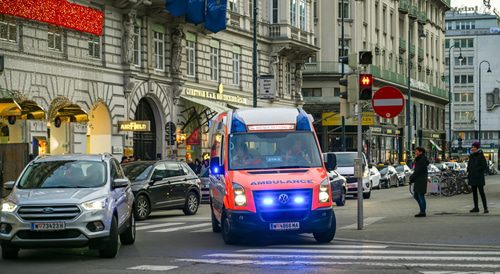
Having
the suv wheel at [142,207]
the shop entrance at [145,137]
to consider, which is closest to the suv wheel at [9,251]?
the suv wheel at [142,207]

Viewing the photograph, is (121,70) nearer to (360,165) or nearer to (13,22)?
(13,22)

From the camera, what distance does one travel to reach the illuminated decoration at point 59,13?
3344cm

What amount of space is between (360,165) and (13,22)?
62.4ft

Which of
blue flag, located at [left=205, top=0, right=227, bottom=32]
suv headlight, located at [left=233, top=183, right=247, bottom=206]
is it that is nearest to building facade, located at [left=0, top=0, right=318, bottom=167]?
blue flag, located at [left=205, top=0, right=227, bottom=32]

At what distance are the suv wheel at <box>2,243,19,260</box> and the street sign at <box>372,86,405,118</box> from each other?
8.34m

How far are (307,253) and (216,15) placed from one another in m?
33.4

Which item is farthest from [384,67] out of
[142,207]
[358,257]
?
[358,257]

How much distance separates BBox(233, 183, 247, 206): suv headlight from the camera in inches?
650

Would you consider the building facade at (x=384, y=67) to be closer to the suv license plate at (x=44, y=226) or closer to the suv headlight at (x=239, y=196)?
the suv headlight at (x=239, y=196)

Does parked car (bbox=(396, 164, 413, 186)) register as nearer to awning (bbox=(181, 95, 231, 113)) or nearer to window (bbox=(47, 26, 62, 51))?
awning (bbox=(181, 95, 231, 113))

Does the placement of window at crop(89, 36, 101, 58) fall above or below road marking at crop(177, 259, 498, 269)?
above

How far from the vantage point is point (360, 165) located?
1902 cm

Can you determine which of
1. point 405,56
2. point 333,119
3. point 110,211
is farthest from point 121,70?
point 405,56

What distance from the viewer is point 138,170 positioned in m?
25.7
